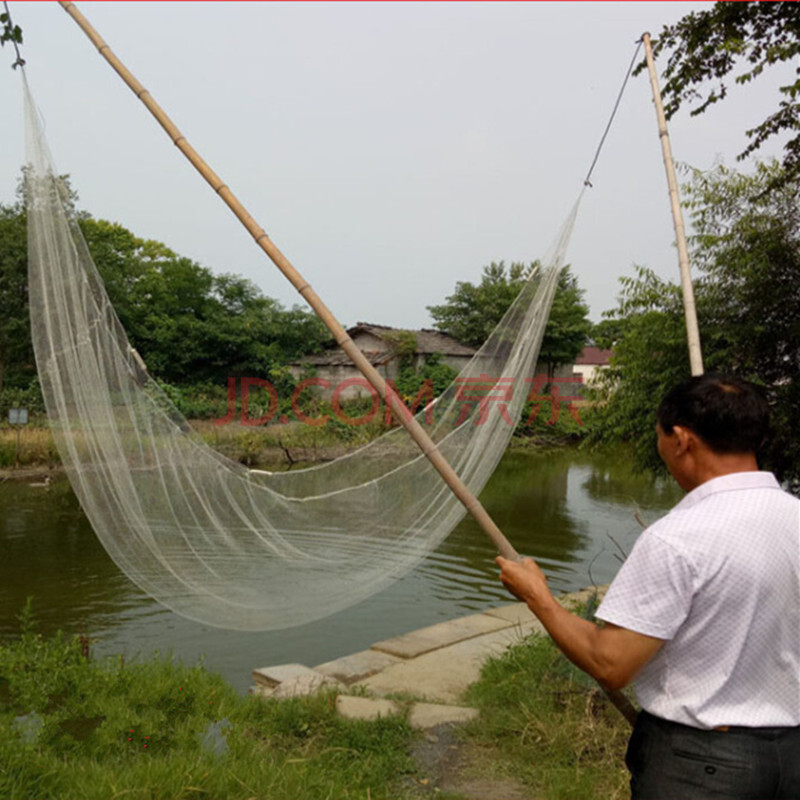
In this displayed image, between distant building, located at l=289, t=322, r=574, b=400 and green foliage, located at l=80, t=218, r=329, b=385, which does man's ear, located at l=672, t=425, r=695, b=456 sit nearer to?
distant building, located at l=289, t=322, r=574, b=400

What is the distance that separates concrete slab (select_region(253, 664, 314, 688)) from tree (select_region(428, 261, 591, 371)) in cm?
1164

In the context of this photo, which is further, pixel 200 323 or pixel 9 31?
pixel 200 323

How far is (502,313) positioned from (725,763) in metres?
15.0

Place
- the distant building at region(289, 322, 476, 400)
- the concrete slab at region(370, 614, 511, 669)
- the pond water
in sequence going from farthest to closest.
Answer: the distant building at region(289, 322, 476, 400) < the pond water < the concrete slab at region(370, 614, 511, 669)

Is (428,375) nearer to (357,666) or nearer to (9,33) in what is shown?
(357,666)

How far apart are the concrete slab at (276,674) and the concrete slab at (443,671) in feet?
0.89

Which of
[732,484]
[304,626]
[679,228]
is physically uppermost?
[679,228]

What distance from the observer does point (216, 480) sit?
8.63 feet

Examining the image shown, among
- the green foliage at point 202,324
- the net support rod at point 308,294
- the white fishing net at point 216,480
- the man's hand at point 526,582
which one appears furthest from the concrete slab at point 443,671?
the green foliage at point 202,324

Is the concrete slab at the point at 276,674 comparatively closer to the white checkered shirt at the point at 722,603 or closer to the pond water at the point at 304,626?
the pond water at the point at 304,626

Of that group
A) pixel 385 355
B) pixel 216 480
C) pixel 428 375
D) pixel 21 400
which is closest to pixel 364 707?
pixel 216 480

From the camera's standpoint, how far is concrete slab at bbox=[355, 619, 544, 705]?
117 inches

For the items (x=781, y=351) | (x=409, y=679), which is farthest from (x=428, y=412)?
(x=781, y=351)

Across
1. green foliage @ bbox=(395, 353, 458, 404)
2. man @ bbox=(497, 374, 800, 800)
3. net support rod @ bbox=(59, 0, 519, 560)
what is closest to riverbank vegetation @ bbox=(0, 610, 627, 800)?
net support rod @ bbox=(59, 0, 519, 560)
